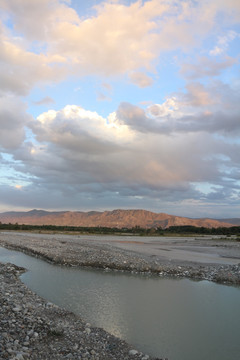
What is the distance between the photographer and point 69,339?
Result: 10078 millimetres

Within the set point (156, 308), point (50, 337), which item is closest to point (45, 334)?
point (50, 337)

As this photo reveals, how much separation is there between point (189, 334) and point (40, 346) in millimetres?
6536

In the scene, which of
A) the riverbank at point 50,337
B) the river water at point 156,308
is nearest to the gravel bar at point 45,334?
the riverbank at point 50,337

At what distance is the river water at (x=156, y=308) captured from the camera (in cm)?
1129

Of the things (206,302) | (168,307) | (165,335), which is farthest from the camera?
(206,302)

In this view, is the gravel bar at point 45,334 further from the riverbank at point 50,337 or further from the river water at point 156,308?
the river water at point 156,308

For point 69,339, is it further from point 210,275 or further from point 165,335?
point 210,275

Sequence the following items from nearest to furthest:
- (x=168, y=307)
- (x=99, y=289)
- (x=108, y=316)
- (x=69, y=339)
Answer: (x=69, y=339)
(x=108, y=316)
(x=168, y=307)
(x=99, y=289)

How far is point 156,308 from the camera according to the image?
15844 millimetres

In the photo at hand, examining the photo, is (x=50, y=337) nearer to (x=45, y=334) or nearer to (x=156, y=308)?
(x=45, y=334)

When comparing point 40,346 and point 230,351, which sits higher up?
point 40,346

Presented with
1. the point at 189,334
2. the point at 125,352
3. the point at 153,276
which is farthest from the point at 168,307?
the point at 153,276

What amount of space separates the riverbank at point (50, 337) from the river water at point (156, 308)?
1154 mm

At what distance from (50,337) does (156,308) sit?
7.50m
